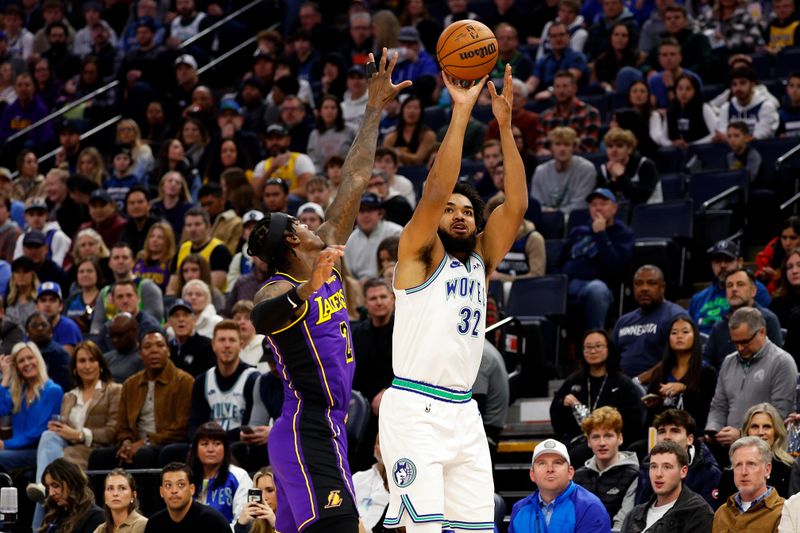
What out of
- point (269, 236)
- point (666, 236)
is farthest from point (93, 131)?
point (269, 236)

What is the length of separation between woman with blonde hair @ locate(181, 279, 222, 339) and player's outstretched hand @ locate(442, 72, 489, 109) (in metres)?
6.77

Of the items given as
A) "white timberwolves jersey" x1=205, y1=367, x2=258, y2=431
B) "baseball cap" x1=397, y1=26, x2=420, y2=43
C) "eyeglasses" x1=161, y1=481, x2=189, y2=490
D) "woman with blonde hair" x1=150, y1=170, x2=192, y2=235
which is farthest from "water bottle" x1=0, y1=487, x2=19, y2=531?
"baseball cap" x1=397, y1=26, x2=420, y2=43

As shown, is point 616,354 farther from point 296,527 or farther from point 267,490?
point 296,527

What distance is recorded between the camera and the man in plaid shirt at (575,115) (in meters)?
16.3

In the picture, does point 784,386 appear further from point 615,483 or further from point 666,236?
point 666,236

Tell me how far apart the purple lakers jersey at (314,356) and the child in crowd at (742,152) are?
8.26m

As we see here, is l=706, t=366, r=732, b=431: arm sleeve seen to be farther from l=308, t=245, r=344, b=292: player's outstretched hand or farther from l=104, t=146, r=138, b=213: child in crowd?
l=104, t=146, r=138, b=213: child in crowd

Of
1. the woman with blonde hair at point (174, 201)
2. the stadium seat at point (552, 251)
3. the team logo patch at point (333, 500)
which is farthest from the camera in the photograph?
the woman with blonde hair at point (174, 201)

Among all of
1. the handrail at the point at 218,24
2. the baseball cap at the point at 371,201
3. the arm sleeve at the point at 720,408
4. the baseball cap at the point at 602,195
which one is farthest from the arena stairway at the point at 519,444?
the handrail at the point at 218,24

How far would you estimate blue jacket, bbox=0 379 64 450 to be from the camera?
13469 millimetres

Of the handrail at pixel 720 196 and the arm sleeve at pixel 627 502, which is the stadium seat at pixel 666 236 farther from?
the arm sleeve at pixel 627 502

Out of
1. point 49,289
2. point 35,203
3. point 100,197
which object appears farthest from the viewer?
point 35,203

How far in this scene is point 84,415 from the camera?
43.8 ft

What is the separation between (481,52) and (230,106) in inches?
462
